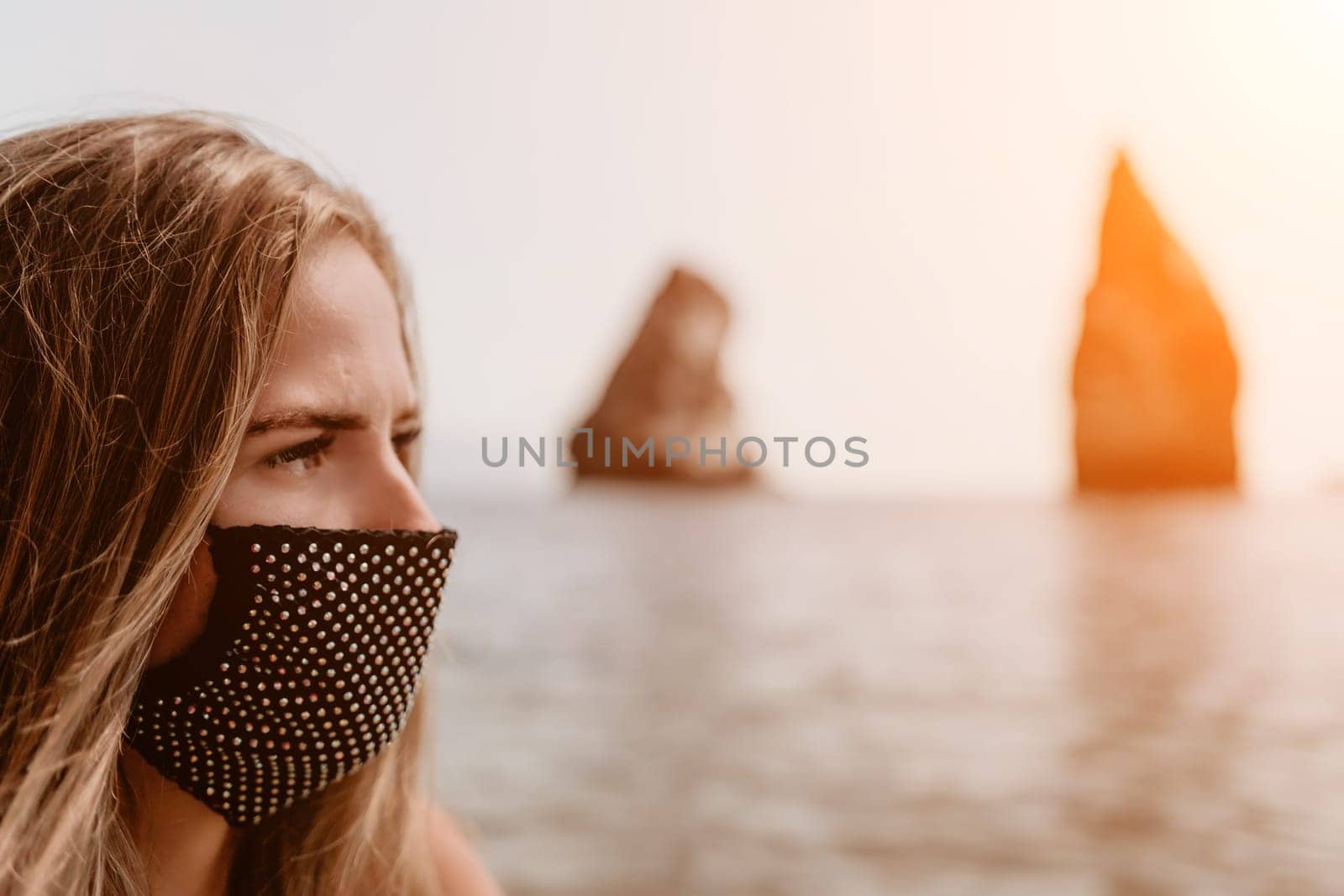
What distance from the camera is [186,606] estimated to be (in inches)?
44.6

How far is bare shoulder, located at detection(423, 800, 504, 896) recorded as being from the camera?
5.13 feet

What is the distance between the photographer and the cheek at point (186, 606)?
1.13 meters

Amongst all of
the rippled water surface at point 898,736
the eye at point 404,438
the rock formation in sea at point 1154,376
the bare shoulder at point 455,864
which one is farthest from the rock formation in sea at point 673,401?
the eye at point 404,438

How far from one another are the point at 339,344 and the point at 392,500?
20 cm

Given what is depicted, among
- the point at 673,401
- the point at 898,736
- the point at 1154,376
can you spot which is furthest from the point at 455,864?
the point at 673,401

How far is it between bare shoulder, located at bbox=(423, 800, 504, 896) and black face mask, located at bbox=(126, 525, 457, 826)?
0.37 metres

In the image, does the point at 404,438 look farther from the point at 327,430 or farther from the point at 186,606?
the point at 186,606

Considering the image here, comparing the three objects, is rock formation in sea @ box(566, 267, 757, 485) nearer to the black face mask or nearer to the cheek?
the black face mask

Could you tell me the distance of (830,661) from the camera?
407 inches

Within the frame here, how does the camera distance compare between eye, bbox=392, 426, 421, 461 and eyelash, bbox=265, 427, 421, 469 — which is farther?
eye, bbox=392, 426, 421, 461

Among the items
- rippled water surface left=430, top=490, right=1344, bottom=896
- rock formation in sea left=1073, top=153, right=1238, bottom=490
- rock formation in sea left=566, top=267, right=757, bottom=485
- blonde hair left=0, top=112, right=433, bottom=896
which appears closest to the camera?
blonde hair left=0, top=112, right=433, bottom=896

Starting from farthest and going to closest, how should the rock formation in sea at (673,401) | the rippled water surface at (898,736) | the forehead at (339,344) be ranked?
the rock formation in sea at (673,401) → the rippled water surface at (898,736) → the forehead at (339,344)

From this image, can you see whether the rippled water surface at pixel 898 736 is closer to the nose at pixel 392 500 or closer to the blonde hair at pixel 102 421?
the nose at pixel 392 500

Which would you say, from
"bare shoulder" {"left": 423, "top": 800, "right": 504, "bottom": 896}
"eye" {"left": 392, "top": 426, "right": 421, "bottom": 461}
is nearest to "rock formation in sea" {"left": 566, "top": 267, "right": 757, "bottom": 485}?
"bare shoulder" {"left": 423, "top": 800, "right": 504, "bottom": 896}
